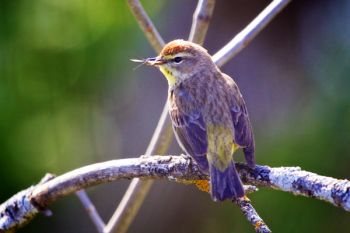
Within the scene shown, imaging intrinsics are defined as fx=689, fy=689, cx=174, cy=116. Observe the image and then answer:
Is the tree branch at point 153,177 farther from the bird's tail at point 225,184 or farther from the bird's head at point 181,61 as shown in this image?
the bird's head at point 181,61

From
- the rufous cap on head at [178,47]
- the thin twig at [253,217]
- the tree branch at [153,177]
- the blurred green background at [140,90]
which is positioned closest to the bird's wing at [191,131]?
the tree branch at [153,177]

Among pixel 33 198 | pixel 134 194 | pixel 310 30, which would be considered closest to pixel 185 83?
pixel 134 194

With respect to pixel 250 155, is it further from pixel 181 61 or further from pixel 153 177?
pixel 181 61

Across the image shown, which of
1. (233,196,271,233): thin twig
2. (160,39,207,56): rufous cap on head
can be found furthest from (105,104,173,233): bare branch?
(233,196,271,233): thin twig

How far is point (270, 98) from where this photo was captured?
633 cm

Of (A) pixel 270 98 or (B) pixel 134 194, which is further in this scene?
(A) pixel 270 98

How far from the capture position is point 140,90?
6.51 metres

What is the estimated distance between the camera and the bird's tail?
12.0 feet

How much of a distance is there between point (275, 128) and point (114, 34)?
5.56 feet

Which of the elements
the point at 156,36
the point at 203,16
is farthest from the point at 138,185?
the point at 203,16

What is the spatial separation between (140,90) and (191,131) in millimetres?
2135

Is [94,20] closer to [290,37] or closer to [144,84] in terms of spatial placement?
[144,84]

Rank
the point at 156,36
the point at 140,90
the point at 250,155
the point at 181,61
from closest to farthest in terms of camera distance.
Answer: the point at 250,155 → the point at 156,36 → the point at 181,61 → the point at 140,90

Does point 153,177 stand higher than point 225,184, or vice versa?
point 153,177
